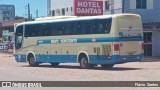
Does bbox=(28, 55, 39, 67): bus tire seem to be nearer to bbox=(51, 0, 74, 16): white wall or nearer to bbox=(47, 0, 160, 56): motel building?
bbox=(47, 0, 160, 56): motel building

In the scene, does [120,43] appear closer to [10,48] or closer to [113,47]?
[113,47]

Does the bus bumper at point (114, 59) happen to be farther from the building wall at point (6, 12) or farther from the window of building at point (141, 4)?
the building wall at point (6, 12)

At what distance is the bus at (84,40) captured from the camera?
1097 inches

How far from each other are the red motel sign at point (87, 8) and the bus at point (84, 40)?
435 inches

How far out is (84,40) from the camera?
2952 cm

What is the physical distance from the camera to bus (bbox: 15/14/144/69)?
27.9 metres

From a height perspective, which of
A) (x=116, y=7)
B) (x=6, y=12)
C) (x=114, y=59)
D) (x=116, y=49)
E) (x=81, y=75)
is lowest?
(x=81, y=75)

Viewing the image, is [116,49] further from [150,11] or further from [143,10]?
[150,11]

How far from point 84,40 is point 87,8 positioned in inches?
639

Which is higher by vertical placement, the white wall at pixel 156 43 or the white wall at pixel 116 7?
the white wall at pixel 116 7

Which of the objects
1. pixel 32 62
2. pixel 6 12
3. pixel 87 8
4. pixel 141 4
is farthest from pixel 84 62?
pixel 6 12

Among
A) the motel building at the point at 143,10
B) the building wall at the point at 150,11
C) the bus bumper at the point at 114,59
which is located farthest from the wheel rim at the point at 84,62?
the building wall at the point at 150,11

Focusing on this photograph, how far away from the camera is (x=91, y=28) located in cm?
2898

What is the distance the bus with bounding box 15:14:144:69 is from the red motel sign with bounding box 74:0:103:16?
11061mm
